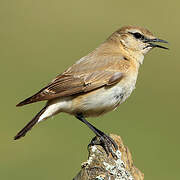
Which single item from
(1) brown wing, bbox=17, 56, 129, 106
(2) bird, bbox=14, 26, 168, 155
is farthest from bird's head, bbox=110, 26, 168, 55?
(1) brown wing, bbox=17, 56, 129, 106

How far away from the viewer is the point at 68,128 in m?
13.7

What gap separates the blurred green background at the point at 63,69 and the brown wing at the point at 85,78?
12.8 ft

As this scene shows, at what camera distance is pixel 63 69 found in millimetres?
16750

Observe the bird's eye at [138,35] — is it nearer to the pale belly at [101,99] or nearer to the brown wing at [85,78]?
the brown wing at [85,78]

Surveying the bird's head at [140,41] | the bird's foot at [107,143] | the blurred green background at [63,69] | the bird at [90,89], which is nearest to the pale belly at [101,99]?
the bird at [90,89]

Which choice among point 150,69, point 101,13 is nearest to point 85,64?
point 150,69

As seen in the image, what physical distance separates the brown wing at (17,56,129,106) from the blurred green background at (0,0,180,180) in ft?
12.8

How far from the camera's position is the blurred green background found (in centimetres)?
1227

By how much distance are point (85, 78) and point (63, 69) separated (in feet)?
30.1

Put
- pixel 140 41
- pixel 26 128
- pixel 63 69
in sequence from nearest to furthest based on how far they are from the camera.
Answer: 1. pixel 26 128
2. pixel 140 41
3. pixel 63 69

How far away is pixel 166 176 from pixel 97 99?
4825mm

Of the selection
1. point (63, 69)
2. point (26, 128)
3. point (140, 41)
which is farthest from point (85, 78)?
point (63, 69)

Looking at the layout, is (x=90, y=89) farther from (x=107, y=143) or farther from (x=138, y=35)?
(x=138, y=35)

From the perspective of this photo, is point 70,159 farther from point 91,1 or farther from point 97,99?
point 91,1
